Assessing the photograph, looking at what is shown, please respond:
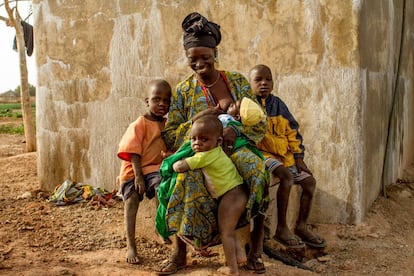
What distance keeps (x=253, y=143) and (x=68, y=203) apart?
99.1 inches

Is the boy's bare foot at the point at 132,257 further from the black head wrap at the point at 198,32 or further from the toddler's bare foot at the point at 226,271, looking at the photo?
the black head wrap at the point at 198,32

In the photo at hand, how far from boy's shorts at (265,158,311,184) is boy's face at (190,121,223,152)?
81 cm

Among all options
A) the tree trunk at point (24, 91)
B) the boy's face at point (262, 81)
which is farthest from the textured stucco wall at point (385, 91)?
the tree trunk at point (24, 91)

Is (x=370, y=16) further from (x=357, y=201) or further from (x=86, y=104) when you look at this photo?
(x=86, y=104)

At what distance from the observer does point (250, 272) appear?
302 cm

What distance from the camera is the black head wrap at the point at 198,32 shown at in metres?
3.03

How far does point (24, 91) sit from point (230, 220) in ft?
25.6

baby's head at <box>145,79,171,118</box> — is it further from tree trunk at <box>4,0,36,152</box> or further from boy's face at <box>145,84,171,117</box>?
tree trunk at <box>4,0,36,152</box>

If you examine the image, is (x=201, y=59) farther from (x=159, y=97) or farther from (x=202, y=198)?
(x=202, y=198)

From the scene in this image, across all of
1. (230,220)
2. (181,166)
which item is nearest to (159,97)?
(181,166)

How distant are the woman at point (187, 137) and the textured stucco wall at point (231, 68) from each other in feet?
3.94

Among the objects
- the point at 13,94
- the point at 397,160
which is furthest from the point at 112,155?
the point at 13,94

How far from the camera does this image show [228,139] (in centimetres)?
305

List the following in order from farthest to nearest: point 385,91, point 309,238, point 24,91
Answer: point 24,91
point 385,91
point 309,238
